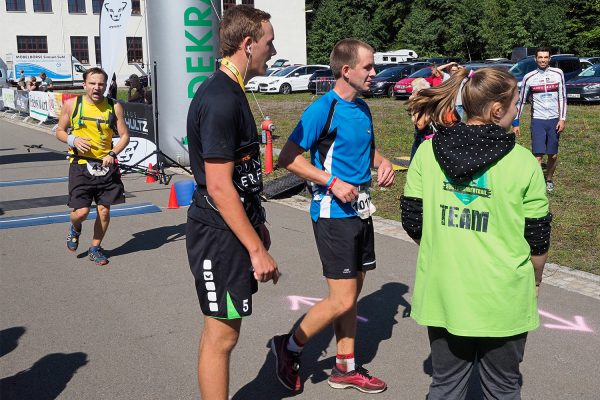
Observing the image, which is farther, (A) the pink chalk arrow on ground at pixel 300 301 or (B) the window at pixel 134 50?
(B) the window at pixel 134 50

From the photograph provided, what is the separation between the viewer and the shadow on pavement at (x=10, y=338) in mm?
4605

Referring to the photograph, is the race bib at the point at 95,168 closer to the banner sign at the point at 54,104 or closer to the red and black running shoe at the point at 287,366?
the red and black running shoe at the point at 287,366

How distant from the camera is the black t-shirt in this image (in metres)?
2.75

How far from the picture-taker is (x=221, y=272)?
2.97m

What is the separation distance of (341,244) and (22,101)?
83.9 feet

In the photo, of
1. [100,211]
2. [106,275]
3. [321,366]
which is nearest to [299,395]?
[321,366]

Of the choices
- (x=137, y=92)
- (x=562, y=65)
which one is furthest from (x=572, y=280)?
(x=562, y=65)

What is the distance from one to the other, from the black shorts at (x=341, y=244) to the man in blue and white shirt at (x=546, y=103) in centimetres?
627

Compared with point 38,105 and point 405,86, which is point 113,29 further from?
point 405,86

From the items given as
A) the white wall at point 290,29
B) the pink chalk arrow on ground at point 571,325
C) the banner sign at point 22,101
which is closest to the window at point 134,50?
the white wall at point 290,29

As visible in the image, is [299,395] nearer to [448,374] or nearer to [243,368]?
[243,368]

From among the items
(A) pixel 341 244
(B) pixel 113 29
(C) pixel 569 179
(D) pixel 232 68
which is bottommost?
(C) pixel 569 179

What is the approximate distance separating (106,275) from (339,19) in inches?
2452

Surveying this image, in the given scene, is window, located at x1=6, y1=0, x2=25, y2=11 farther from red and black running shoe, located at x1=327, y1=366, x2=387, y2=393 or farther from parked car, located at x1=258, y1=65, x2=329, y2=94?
red and black running shoe, located at x1=327, y1=366, x2=387, y2=393
